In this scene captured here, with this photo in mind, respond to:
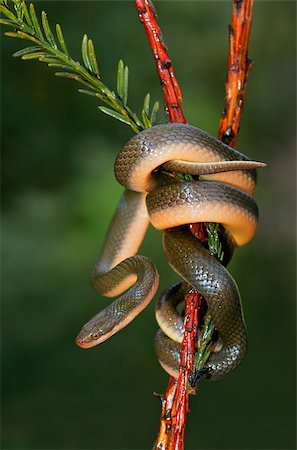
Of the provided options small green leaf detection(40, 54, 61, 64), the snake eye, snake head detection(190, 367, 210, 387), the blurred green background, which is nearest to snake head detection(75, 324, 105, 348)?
the snake eye

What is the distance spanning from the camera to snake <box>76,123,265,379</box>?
1.14 meters

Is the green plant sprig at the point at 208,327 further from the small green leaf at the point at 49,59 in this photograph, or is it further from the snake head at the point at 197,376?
the small green leaf at the point at 49,59

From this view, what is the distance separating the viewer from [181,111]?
1143mm

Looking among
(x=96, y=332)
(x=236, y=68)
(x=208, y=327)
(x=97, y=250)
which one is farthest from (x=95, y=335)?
(x=97, y=250)

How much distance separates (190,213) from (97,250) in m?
2.30

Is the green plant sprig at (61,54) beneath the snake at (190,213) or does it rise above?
above

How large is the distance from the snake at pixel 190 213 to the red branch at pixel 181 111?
4cm

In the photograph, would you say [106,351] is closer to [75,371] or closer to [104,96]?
[75,371]

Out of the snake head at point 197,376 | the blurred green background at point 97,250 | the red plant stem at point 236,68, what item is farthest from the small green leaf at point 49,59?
the blurred green background at point 97,250

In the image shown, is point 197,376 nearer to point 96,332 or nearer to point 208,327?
point 208,327

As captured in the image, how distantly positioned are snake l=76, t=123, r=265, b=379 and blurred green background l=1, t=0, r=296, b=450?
1.60 metres

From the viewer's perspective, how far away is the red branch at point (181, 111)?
38.2 inches

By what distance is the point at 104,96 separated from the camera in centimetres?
107

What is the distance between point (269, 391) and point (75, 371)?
1304mm
